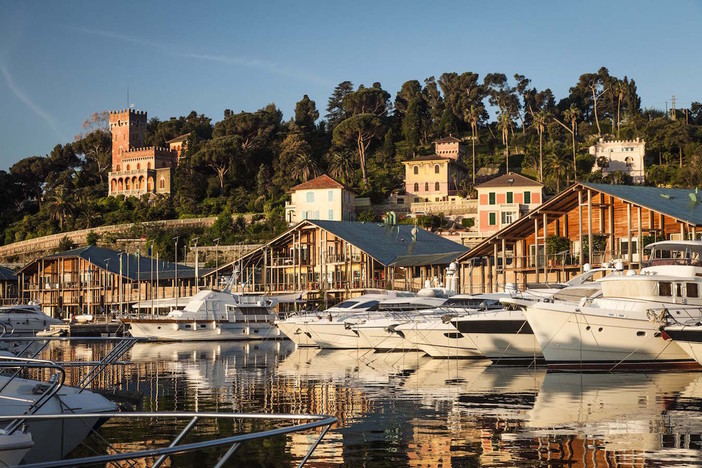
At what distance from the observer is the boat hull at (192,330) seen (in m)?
56.4

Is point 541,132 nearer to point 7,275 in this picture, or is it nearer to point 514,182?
point 514,182

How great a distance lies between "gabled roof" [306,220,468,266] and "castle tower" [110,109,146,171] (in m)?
80.2

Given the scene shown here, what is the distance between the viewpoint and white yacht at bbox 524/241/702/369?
2870 cm

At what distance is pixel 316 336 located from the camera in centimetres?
4403

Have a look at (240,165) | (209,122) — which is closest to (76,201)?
(240,165)

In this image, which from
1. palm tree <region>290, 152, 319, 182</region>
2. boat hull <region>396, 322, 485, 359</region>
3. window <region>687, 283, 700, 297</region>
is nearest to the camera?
window <region>687, 283, 700, 297</region>

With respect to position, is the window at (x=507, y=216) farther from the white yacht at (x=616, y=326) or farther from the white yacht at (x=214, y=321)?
the white yacht at (x=616, y=326)

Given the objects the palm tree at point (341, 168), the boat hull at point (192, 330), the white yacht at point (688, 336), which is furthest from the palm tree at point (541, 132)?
the white yacht at point (688, 336)

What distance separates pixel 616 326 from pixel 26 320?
149ft

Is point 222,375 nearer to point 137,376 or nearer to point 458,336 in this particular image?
point 137,376

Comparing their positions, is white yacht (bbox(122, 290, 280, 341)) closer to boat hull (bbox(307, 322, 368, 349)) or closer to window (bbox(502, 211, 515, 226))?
boat hull (bbox(307, 322, 368, 349))

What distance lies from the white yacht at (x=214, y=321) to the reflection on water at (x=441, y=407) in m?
20.1

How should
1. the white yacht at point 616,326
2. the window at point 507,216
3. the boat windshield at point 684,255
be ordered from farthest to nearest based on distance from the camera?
1. the window at point 507,216
2. the boat windshield at point 684,255
3. the white yacht at point 616,326

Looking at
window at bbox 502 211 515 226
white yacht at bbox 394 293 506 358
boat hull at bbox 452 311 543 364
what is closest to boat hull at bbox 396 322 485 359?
white yacht at bbox 394 293 506 358
